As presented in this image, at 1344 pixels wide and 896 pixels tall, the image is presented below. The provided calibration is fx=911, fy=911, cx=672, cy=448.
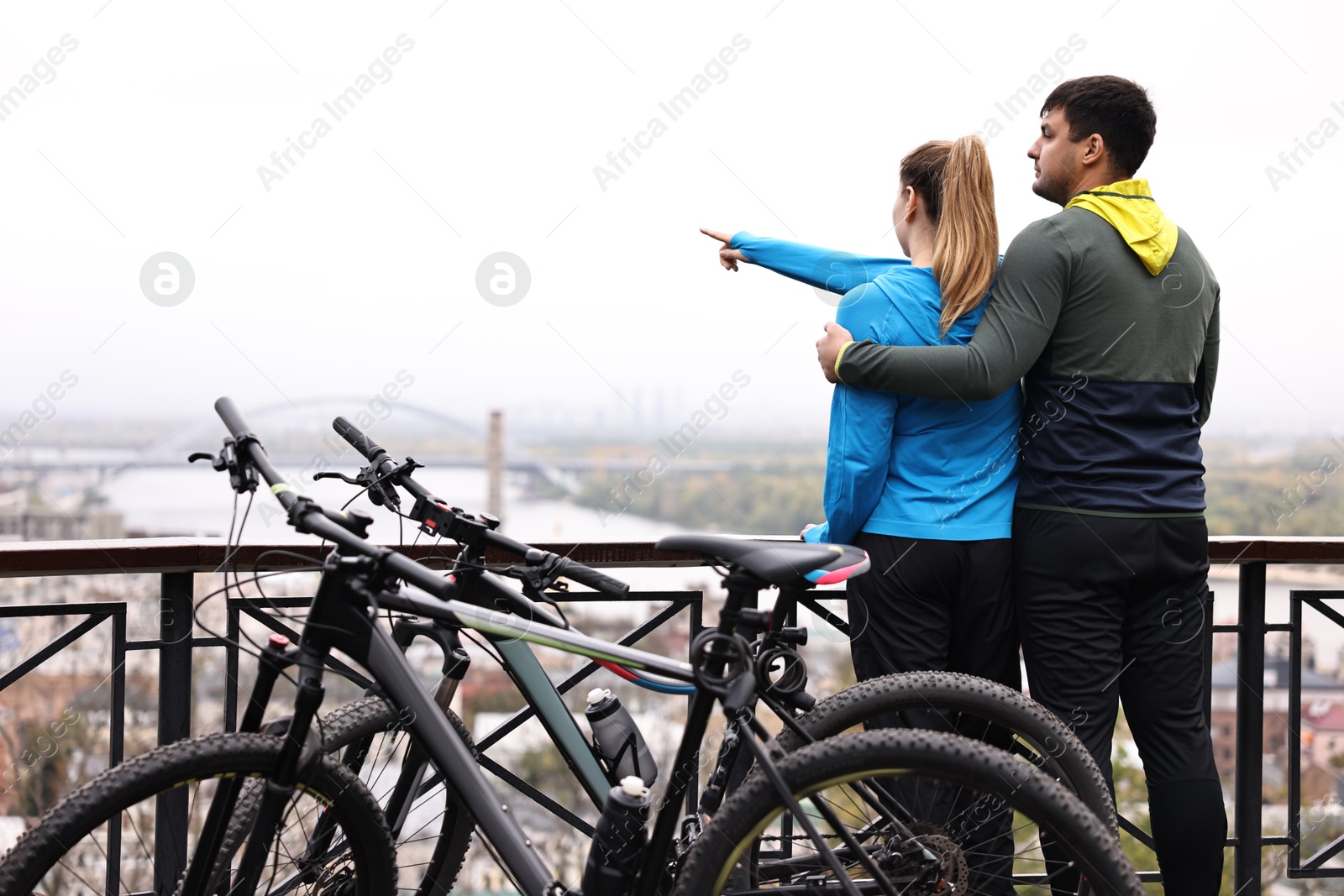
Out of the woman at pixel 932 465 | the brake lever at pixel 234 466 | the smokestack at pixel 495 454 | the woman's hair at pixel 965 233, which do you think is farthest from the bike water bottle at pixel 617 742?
the smokestack at pixel 495 454

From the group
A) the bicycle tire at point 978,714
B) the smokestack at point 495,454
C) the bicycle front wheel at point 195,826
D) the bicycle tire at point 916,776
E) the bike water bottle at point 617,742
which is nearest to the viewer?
the bicycle front wheel at point 195,826

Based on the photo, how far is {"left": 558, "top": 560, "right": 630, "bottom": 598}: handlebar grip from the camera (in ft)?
4.83

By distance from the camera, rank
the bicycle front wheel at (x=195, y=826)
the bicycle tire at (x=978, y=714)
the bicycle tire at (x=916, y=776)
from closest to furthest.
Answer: the bicycle front wheel at (x=195, y=826)
the bicycle tire at (x=916, y=776)
the bicycle tire at (x=978, y=714)

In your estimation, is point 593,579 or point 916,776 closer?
point 916,776

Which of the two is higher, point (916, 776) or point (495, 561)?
point (495, 561)

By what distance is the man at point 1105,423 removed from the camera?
1.52 meters

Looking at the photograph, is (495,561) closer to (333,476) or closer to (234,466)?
(333,476)

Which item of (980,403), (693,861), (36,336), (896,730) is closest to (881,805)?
(896,730)

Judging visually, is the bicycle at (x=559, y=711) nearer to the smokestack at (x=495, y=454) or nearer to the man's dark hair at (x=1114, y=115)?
the man's dark hair at (x=1114, y=115)

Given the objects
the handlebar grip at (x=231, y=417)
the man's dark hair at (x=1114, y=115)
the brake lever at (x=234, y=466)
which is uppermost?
the man's dark hair at (x=1114, y=115)

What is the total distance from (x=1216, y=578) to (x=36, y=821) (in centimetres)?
226

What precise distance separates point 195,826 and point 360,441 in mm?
633

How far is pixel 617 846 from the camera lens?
4.48 feet

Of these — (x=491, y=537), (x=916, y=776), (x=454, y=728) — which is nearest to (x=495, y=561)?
(x=491, y=537)
